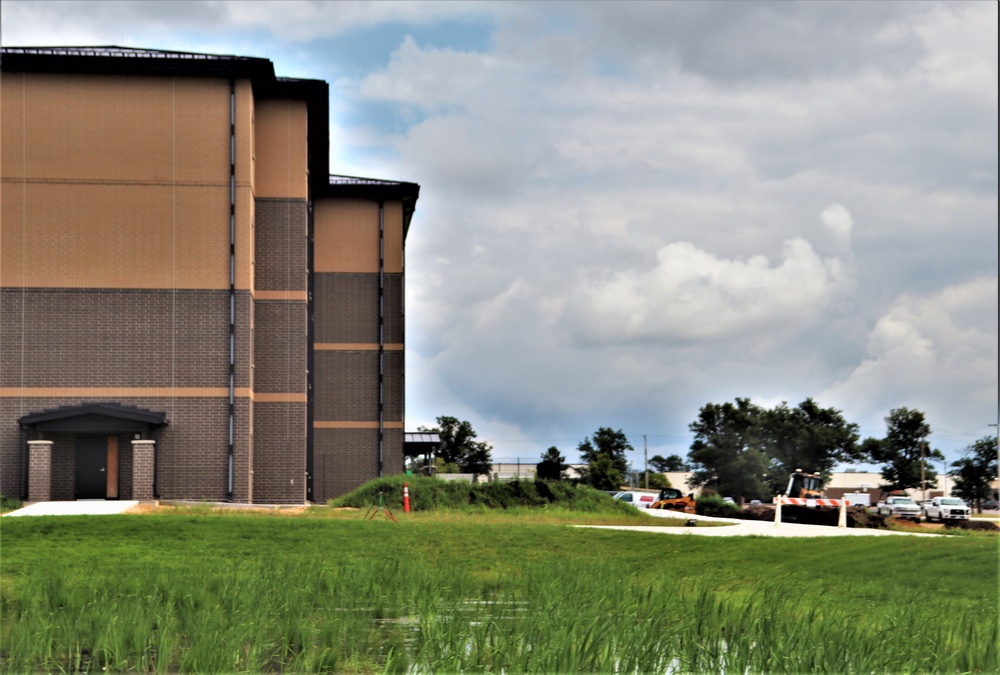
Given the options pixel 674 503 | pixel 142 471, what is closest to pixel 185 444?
pixel 142 471

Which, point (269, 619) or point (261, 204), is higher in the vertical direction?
point (261, 204)

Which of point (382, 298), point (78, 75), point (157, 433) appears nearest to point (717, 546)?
point (157, 433)

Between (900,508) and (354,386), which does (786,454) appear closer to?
(900,508)

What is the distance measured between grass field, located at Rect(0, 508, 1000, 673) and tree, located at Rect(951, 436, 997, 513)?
2965 inches

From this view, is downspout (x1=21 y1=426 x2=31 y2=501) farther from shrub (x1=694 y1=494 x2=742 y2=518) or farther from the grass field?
shrub (x1=694 y1=494 x2=742 y2=518)

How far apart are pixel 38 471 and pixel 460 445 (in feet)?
221

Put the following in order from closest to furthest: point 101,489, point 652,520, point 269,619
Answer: point 269,619 < point 652,520 < point 101,489

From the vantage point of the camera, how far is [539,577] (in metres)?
12.6

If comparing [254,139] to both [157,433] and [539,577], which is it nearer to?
[157,433]

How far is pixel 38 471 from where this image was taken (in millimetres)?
36125

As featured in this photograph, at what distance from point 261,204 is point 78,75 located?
7.89 metres

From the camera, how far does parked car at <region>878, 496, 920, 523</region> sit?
62.4m

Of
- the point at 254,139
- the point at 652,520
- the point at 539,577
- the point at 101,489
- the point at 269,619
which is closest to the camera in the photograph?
the point at 269,619

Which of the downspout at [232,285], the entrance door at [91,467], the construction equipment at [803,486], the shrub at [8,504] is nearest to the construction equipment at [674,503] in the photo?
the construction equipment at [803,486]
